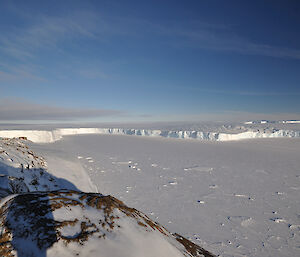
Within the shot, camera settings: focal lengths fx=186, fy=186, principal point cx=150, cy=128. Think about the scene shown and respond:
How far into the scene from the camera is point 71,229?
177 cm

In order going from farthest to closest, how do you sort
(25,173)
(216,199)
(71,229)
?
(216,199) → (25,173) → (71,229)

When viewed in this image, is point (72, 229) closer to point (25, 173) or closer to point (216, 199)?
point (25, 173)

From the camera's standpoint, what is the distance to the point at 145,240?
194 cm

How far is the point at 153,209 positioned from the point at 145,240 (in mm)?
4297

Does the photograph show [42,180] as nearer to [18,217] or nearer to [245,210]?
[18,217]

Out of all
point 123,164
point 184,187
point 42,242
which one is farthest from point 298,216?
point 123,164

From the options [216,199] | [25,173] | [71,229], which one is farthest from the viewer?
[216,199]

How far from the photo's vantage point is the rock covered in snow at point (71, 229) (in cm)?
158

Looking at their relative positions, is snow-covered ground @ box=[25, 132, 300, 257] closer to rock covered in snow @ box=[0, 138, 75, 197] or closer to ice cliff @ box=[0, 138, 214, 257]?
rock covered in snow @ box=[0, 138, 75, 197]

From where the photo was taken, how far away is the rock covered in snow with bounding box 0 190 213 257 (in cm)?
158

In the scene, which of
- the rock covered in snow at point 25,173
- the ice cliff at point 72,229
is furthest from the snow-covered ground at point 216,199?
the ice cliff at point 72,229

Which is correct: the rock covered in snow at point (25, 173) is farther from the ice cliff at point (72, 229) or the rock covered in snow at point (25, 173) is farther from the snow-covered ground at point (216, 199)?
the ice cliff at point (72, 229)

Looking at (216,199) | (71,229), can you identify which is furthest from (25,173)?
(216,199)

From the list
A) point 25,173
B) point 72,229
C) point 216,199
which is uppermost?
point 72,229
